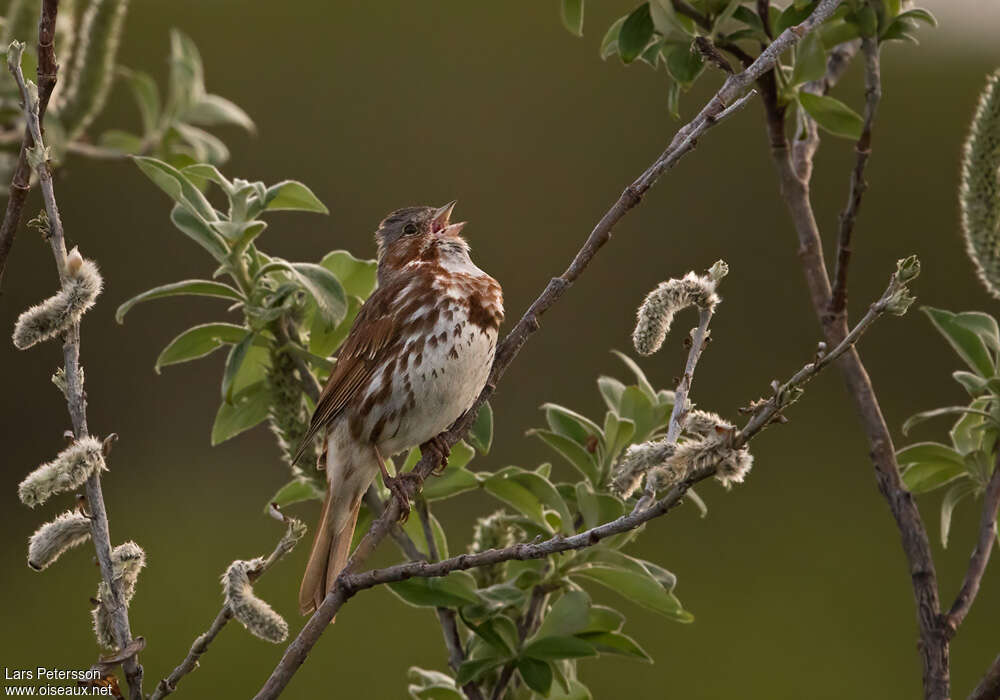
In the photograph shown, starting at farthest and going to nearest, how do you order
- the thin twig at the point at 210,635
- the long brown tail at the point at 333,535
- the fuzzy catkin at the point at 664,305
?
1. the long brown tail at the point at 333,535
2. the fuzzy catkin at the point at 664,305
3. the thin twig at the point at 210,635

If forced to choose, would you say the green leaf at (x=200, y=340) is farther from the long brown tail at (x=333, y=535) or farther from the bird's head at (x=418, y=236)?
the bird's head at (x=418, y=236)

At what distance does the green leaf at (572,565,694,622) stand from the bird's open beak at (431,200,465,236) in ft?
4.42

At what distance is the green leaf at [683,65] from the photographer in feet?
8.06

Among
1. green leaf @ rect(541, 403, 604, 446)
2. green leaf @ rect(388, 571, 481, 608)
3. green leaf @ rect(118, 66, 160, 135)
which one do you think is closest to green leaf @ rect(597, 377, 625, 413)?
green leaf @ rect(541, 403, 604, 446)

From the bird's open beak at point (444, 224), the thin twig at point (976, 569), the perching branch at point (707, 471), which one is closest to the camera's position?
the perching branch at point (707, 471)

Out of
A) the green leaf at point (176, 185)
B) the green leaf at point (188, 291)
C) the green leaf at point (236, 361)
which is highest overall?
the green leaf at point (176, 185)

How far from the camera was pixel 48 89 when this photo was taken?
1792 millimetres

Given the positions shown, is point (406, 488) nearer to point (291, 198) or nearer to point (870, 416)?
point (291, 198)

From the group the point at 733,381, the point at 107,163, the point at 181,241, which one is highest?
the point at 107,163

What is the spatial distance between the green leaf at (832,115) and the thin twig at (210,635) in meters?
1.25

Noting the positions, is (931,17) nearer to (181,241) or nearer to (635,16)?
(635,16)

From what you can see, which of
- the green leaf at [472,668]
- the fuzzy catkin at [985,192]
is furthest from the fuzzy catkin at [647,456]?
the fuzzy catkin at [985,192]

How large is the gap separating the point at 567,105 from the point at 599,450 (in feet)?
22.8

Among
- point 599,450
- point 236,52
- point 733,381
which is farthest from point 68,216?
point 599,450
